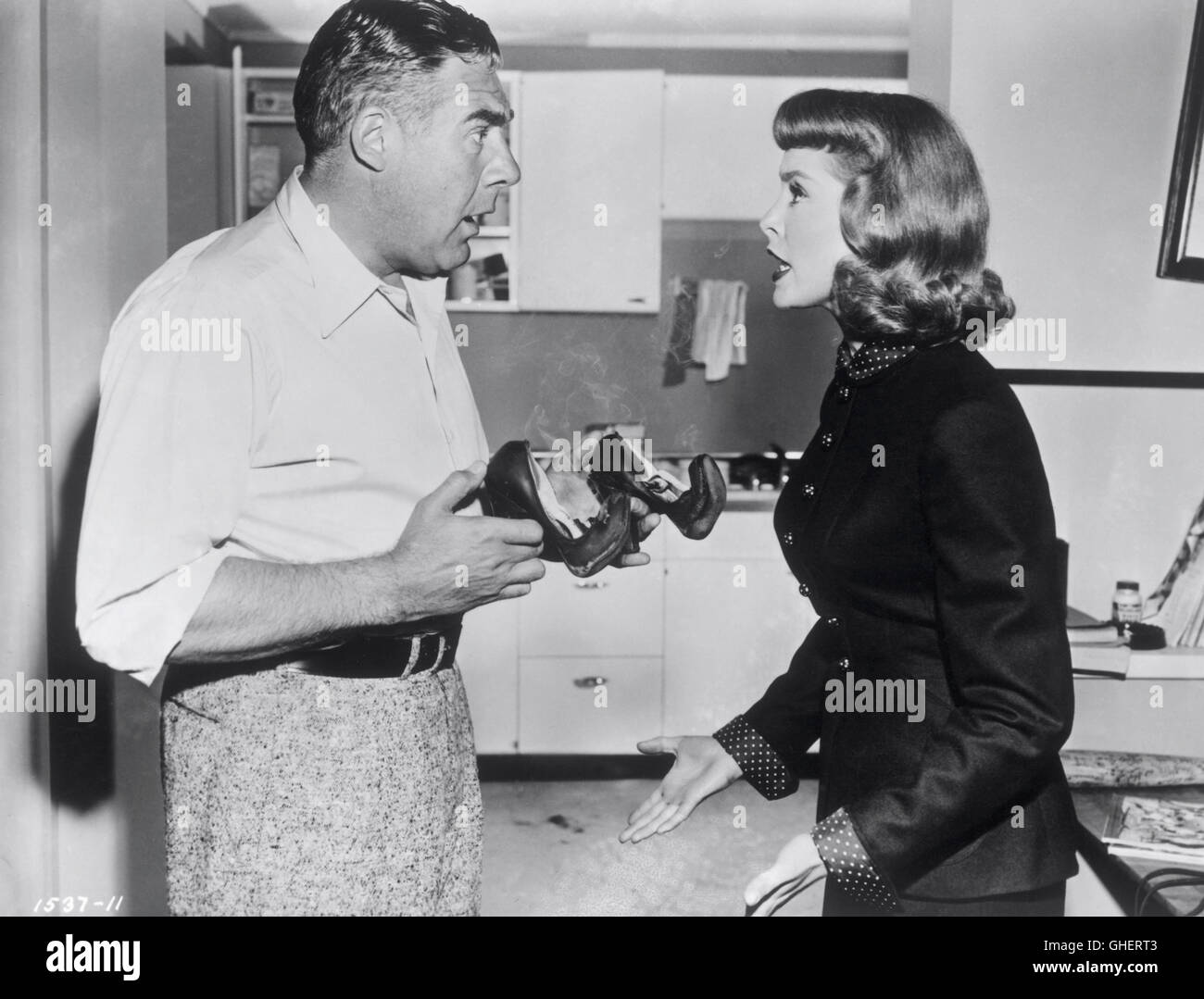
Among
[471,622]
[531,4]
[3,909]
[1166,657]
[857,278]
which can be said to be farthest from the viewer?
[471,622]

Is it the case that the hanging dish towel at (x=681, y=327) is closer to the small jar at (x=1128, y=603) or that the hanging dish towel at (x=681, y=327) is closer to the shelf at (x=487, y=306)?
the shelf at (x=487, y=306)

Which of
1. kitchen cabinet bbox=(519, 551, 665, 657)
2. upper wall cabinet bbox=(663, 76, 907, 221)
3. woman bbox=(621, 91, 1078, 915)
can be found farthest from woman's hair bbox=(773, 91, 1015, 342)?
kitchen cabinet bbox=(519, 551, 665, 657)

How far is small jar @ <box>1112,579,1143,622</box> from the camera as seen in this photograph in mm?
1789

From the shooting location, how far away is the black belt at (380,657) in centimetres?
125

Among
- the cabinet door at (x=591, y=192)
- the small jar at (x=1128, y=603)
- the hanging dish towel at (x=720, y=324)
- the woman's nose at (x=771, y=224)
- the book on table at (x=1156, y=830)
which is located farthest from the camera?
the hanging dish towel at (x=720, y=324)

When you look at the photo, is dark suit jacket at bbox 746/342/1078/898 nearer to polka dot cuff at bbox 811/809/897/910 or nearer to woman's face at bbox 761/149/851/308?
polka dot cuff at bbox 811/809/897/910

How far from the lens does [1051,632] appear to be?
1028 millimetres

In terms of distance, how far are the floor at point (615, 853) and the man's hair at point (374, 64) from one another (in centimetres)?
156

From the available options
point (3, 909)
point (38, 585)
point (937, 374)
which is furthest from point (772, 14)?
point (3, 909)

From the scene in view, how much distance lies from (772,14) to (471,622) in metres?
1.78

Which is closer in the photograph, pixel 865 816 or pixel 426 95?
pixel 865 816

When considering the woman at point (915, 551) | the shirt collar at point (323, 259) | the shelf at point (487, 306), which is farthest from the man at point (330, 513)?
the shelf at point (487, 306)

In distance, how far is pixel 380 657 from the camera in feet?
4.17
